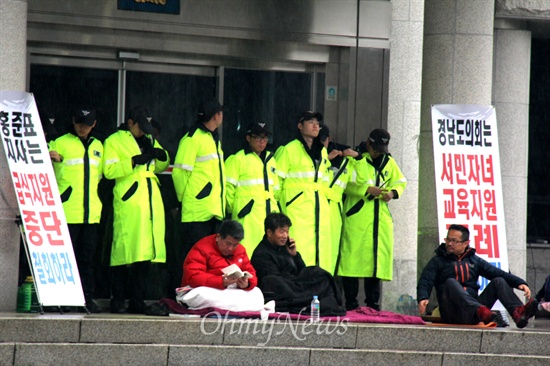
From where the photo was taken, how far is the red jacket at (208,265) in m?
11.7

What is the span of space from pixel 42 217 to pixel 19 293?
809 mm

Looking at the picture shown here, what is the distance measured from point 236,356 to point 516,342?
8.50 feet

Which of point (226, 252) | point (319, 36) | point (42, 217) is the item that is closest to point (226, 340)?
point (226, 252)

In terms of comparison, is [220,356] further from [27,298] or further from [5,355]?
[27,298]

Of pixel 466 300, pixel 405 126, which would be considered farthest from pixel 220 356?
pixel 405 126

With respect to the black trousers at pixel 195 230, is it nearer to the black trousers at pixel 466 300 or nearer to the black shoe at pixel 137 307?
the black shoe at pixel 137 307

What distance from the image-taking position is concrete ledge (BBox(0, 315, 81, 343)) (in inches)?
410

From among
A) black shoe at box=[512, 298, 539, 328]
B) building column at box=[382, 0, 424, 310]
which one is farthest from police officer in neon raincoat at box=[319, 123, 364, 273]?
black shoe at box=[512, 298, 539, 328]

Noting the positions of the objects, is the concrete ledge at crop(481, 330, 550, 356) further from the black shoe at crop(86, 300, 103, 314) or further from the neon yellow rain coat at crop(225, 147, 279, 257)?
the black shoe at crop(86, 300, 103, 314)

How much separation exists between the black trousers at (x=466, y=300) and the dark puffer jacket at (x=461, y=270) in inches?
8.3

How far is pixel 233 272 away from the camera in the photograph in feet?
37.9

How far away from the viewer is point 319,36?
14.8 m

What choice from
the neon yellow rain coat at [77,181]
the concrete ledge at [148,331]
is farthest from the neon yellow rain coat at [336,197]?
the concrete ledge at [148,331]

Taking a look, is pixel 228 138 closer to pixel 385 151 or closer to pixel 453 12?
pixel 385 151
